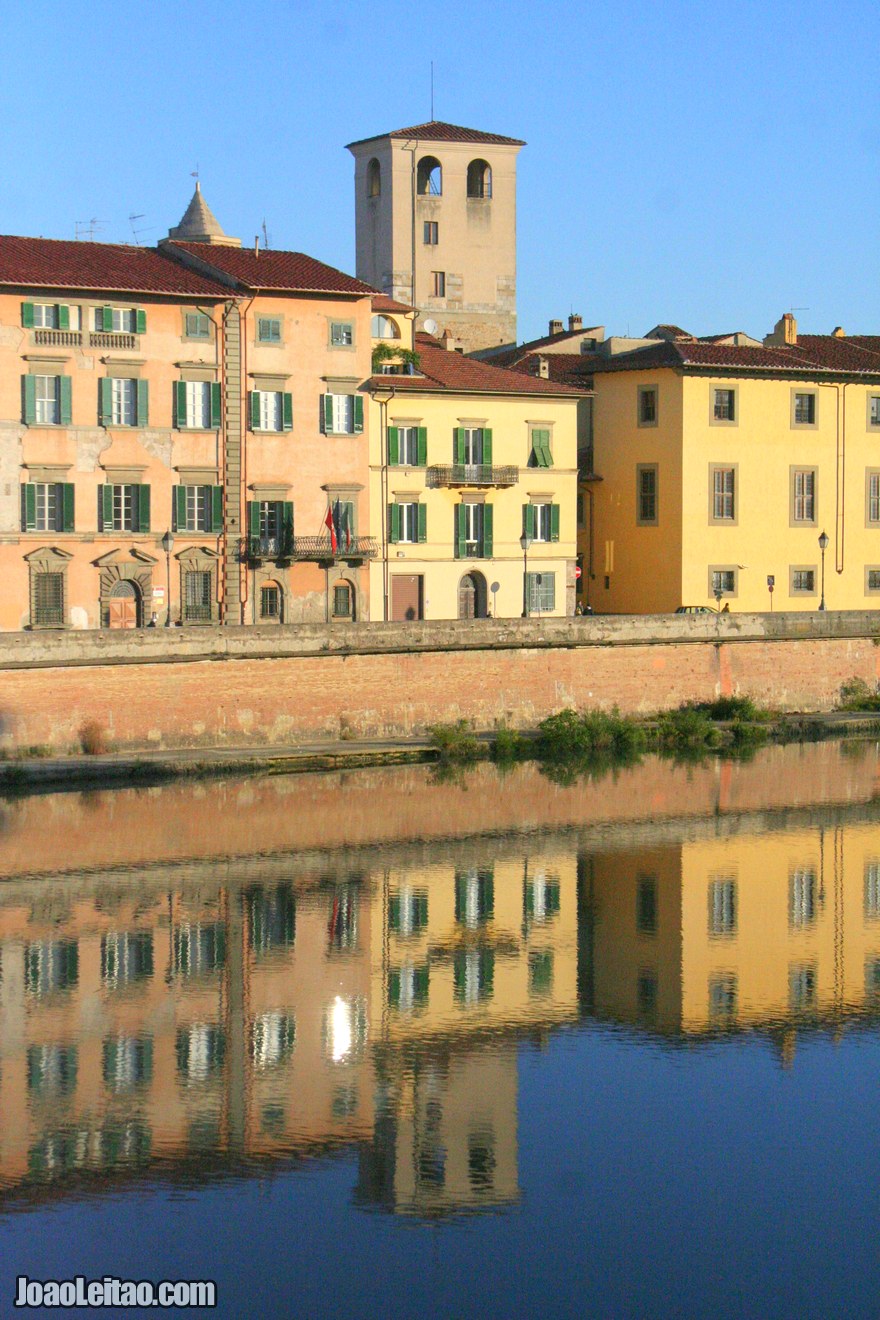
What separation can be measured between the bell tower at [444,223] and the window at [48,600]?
22201 millimetres

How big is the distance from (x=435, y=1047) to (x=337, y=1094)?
1.89 m

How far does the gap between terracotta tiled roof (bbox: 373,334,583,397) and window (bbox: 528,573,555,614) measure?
429 centimetres

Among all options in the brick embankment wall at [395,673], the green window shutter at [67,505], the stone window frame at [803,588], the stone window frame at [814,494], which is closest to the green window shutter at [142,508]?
the green window shutter at [67,505]

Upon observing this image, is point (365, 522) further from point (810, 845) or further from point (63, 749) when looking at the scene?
point (810, 845)

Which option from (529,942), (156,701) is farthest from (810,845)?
(156,701)

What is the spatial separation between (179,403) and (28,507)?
13.0 feet

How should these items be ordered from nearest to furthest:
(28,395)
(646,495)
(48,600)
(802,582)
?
1. (28,395)
2. (48,600)
3. (646,495)
4. (802,582)

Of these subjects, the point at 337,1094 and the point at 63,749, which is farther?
the point at 63,749

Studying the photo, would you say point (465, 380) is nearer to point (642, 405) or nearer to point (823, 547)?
point (642, 405)

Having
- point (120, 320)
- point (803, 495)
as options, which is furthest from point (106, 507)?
point (803, 495)

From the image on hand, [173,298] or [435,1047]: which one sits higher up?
[173,298]

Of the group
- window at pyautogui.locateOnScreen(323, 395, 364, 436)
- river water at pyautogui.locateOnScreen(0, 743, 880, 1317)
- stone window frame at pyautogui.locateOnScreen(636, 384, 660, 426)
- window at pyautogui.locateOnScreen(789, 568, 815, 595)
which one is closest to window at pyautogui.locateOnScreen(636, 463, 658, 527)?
stone window frame at pyautogui.locateOnScreen(636, 384, 660, 426)

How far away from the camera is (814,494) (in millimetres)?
50062

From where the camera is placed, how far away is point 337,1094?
61.4 feet
